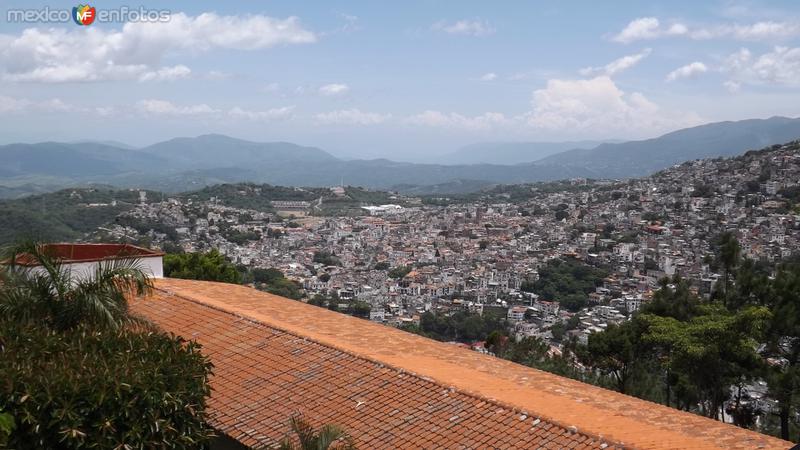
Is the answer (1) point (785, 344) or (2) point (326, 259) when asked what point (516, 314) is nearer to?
(1) point (785, 344)

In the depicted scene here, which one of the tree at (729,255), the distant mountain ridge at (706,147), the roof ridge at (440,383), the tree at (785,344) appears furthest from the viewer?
the distant mountain ridge at (706,147)

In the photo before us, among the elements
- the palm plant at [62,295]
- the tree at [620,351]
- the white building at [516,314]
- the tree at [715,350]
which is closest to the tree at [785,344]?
the tree at [715,350]

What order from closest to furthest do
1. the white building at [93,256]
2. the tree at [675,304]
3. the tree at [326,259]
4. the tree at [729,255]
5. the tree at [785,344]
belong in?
the white building at [93,256], the tree at [785,344], the tree at [675,304], the tree at [729,255], the tree at [326,259]

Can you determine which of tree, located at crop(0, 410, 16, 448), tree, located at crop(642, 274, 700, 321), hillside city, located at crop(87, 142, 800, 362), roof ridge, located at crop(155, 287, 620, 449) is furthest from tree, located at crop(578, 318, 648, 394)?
tree, located at crop(0, 410, 16, 448)

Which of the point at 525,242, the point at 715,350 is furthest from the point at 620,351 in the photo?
the point at 525,242

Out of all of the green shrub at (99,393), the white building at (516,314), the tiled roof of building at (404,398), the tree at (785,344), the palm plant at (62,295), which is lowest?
the white building at (516,314)

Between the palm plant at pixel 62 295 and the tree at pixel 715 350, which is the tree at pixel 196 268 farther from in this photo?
the tree at pixel 715 350
